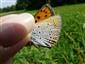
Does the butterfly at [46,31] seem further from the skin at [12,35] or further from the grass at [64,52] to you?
the grass at [64,52]

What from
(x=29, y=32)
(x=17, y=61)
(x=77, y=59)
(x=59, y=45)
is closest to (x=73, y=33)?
(x=59, y=45)

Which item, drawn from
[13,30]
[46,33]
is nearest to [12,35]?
[13,30]

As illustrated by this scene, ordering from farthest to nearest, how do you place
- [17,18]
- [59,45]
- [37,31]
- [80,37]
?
[80,37] < [59,45] < [37,31] < [17,18]

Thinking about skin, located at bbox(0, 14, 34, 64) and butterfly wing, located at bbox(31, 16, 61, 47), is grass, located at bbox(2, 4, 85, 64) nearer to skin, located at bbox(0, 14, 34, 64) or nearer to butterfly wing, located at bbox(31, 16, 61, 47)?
butterfly wing, located at bbox(31, 16, 61, 47)

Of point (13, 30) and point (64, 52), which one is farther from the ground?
point (13, 30)

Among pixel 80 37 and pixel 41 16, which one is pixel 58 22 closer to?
pixel 41 16

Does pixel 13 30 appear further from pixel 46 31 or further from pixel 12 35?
pixel 46 31
